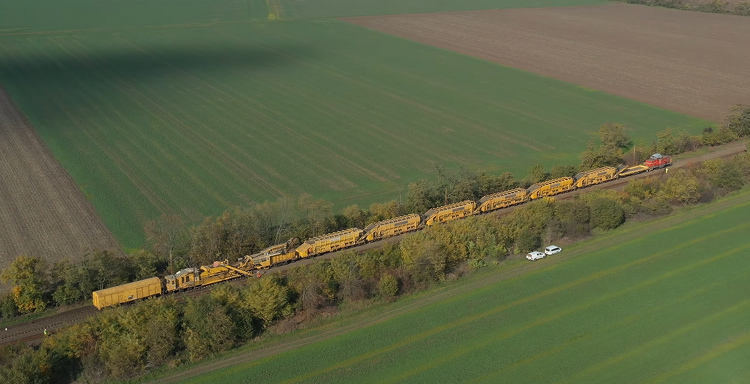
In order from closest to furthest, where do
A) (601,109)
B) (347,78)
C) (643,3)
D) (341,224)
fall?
(341,224), (601,109), (347,78), (643,3)

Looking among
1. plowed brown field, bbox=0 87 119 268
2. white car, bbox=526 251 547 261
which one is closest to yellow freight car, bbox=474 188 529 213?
white car, bbox=526 251 547 261

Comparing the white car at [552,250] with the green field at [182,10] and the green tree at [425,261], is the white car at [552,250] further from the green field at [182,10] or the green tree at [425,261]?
the green field at [182,10]

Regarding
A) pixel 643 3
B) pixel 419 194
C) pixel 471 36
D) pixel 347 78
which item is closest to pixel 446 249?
pixel 419 194

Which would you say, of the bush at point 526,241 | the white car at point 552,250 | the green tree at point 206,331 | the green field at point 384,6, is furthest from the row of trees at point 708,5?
the green tree at point 206,331

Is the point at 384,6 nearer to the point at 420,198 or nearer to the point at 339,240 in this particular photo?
the point at 420,198

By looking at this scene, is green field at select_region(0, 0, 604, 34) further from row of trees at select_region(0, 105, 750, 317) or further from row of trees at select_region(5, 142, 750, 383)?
row of trees at select_region(5, 142, 750, 383)

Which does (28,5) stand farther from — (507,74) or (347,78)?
(507,74)
